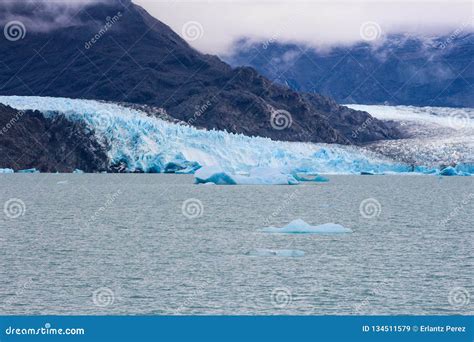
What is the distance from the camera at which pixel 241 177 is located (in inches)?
2719

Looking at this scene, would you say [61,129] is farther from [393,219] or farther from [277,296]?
[277,296]

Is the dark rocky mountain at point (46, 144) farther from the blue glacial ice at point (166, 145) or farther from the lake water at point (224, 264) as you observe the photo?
the lake water at point (224, 264)

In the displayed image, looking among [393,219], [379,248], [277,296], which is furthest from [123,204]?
[277,296]

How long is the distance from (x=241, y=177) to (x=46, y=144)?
3230 centimetres

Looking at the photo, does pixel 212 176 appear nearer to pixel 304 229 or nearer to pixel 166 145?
pixel 166 145

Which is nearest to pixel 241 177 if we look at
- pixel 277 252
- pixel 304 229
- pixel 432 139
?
pixel 304 229

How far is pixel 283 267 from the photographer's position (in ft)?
78.5

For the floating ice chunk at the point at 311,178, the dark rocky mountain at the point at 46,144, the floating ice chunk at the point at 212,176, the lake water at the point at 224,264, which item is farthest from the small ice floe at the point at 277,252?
the dark rocky mountain at the point at 46,144

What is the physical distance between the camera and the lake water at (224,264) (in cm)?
1888

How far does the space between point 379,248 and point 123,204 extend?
27.4 meters

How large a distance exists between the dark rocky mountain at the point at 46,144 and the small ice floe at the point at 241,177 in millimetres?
20140
